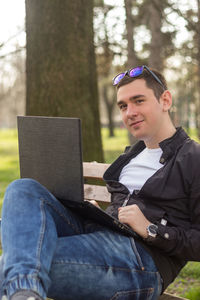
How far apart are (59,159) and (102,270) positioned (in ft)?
2.01

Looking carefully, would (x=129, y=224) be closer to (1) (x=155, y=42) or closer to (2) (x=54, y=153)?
(2) (x=54, y=153)

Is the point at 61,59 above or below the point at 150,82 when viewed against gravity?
above

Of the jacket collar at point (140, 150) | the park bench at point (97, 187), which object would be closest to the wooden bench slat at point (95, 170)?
the park bench at point (97, 187)

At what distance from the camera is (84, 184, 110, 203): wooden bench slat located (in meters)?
3.37

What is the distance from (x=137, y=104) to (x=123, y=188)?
0.52 metres

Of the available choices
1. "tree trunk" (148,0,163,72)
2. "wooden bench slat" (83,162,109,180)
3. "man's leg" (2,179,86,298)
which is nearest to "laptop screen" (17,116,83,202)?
"man's leg" (2,179,86,298)

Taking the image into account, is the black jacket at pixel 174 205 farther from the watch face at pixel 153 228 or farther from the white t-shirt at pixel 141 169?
the white t-shirt at pixel 141 169

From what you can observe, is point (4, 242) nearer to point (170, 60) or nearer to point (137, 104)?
point (137, 104)

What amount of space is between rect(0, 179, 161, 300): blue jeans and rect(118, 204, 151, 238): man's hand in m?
0.07

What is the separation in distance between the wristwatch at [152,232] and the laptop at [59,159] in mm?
83

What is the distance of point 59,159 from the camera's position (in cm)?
234

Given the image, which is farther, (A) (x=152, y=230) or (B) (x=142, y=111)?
(B) (x=142, y=111)

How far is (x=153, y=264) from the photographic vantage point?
7.57ft

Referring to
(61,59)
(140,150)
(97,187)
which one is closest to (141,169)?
(140,150)
